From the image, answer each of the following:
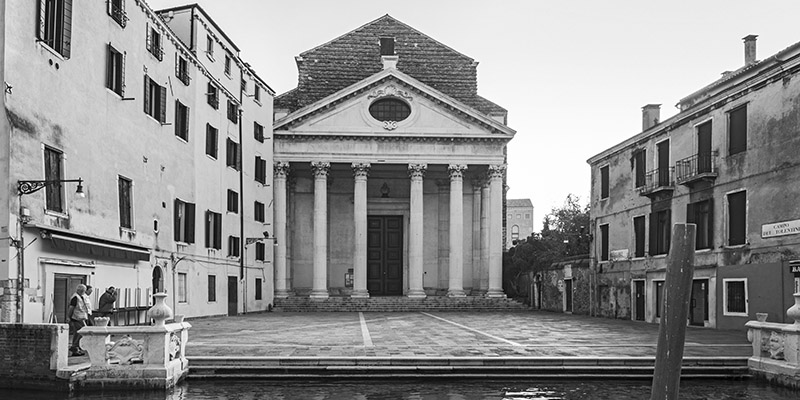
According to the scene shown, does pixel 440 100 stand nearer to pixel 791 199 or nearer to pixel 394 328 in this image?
pixel 394 328

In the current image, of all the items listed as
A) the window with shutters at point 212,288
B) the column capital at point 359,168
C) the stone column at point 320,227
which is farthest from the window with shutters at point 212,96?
the column capital at point 359,168

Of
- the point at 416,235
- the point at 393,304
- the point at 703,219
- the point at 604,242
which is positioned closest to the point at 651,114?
the point at 604,242

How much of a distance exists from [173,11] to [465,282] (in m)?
25.8

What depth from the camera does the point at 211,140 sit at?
34031mm

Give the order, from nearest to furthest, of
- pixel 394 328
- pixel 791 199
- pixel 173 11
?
1. pixel 791 199
2. pixel 394 328
3. pixel 173 11

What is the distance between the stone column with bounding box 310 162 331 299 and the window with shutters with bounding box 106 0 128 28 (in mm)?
22005

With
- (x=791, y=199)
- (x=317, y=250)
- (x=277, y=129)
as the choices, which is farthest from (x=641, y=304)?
(x=277, y=129)

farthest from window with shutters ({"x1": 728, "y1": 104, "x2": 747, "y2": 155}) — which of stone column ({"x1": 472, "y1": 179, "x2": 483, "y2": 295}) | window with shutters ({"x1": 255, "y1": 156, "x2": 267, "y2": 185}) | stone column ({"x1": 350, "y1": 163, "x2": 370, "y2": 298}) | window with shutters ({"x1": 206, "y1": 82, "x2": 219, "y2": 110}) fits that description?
window with shutters ({"x1": 255, "y1": 156, "x2": 267, "y2": 185})

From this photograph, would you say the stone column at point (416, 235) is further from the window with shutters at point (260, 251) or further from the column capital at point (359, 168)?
the window with shutters at point (260, 251)

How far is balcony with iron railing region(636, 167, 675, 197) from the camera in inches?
1193

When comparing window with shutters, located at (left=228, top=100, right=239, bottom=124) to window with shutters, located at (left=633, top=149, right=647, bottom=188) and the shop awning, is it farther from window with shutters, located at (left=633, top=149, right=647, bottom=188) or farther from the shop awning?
window with shutters, located at (left=633, top=149, right=647, bottom=188)

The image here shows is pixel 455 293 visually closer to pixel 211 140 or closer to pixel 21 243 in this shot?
pixel 211 140

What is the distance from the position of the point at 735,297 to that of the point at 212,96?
74.9ft

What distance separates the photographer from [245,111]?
39.5 meters
